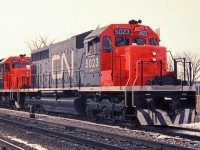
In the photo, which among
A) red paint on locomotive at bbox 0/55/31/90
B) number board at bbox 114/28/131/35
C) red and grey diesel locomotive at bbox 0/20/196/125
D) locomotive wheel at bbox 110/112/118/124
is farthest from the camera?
red paint on locomotive at bbox 0/55/31/90

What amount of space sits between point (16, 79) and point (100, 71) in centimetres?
1198

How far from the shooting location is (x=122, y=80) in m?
12.8

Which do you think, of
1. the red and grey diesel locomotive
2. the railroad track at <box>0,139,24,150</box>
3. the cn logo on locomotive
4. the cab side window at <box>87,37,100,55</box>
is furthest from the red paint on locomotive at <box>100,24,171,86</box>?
the railroad track at <box>0,139,24,150</box>

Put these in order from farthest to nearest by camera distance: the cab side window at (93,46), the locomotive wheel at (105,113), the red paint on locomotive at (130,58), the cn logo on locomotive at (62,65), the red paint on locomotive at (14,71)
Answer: the red paint on locomotive at (14,71) < the cn logo on locomotive at (62,65) < the cab side window at (93,46) < the locomotive wheel at (105,113) < the red paint on locomotive at (130,58)

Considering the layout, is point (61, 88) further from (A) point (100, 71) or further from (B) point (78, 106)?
(A) point (100, 71)

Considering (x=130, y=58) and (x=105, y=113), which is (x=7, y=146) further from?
(x=130, y=58)

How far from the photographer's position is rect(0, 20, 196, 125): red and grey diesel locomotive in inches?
461

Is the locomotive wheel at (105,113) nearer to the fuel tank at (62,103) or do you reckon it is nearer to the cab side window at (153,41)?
the fuel tank at (62,103)

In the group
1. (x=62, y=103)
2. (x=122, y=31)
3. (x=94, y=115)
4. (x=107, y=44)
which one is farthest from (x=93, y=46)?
(x=62, y=103)

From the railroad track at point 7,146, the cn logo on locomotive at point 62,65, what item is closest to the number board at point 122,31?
the cn logo on locomotive at point 62,65

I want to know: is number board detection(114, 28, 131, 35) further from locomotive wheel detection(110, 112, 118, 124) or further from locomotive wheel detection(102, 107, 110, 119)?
locomotive wheel detection(110, 112, 118, 124)

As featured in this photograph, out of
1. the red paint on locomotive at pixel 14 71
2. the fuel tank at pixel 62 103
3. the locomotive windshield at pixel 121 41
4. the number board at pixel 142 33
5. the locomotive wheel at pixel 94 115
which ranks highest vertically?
the number board at pixel 142 33

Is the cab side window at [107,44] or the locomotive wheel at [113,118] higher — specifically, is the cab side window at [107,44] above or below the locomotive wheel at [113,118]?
above

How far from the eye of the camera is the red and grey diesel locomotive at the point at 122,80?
38.4 ft
